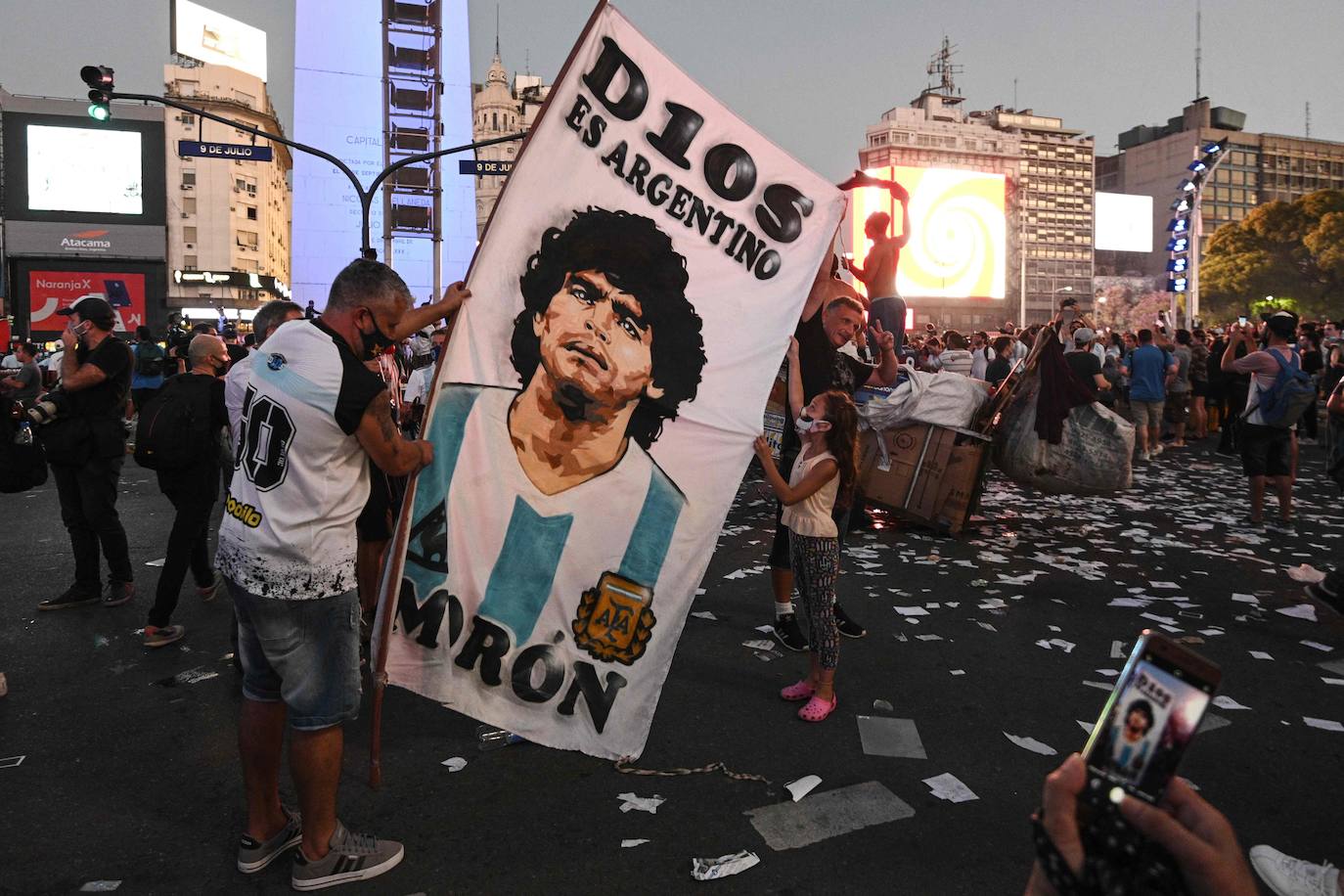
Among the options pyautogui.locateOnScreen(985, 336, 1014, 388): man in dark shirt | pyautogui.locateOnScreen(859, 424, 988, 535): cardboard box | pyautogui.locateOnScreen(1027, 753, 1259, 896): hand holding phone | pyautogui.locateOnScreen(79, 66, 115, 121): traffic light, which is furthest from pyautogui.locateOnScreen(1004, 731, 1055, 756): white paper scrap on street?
pyautogui.locateOnScreen(79, 66, 115, 121): traffic light

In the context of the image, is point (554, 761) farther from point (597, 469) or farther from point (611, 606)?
point (597, 469)

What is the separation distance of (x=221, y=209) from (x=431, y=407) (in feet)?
239

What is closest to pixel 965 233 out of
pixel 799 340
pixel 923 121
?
pixel 799 340

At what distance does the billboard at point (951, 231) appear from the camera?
3466cm

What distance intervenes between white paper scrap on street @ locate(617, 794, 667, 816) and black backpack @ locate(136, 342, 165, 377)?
11265mm

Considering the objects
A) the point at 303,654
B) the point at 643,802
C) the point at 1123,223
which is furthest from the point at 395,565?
the point at 1123,223

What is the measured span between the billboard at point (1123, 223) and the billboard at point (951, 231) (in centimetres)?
2450

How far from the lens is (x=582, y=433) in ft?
10.0

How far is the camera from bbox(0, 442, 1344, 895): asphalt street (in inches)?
117

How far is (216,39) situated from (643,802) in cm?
8450

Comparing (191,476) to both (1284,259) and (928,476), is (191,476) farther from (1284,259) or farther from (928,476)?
(1284,259)

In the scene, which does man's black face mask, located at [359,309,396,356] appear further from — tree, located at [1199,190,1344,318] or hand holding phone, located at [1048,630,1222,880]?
tree, located at [1199,190,1344,318]

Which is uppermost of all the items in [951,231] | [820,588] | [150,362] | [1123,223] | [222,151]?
[1123,223]

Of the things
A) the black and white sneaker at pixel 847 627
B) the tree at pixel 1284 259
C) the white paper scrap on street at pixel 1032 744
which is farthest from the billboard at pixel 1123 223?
the white paper scrap on street at pixel 1032 744
